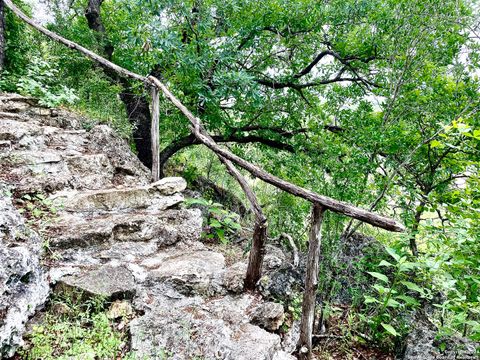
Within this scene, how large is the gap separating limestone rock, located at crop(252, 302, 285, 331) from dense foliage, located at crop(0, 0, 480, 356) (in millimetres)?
772

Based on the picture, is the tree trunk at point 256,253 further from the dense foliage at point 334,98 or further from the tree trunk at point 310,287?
the dense foliage at point 334,98

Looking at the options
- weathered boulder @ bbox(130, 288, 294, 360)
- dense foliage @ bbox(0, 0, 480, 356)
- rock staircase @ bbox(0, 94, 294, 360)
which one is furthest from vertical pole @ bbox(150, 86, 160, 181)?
weathered boulder @ bbox(130, 288, 294, 360)

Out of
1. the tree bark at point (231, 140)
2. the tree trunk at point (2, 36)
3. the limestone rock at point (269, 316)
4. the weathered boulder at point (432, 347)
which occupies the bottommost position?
the weathered boulder at point (432, 347)

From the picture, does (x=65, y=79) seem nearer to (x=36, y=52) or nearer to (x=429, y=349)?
(x=36, y=52)

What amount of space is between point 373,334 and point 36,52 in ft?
23.6

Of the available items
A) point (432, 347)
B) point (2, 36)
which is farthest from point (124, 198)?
point (2, 36)

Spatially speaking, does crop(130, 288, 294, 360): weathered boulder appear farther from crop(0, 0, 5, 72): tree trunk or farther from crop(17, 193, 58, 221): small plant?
crop(0, 0, 5, 72): tree trunk

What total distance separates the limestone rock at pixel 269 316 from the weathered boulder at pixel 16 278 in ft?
5.10

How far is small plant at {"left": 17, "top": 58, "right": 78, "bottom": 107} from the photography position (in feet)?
16.0

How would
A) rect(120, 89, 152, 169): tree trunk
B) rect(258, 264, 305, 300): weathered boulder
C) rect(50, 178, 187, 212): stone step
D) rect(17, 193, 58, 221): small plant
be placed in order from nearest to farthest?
rect(258, 264, 305, 300): weathered boulder → rect(17, 193, 58, 221): small plant → rect(50, 178, 187, 212): stone step → rect(120, 89, 152, 169): tree trunk

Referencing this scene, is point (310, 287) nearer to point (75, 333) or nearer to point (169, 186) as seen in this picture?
point (75, 333)

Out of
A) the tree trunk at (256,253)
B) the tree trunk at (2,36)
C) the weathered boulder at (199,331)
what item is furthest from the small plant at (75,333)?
the tree trunk at (2,36)

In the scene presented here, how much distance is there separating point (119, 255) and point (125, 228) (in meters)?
0.36

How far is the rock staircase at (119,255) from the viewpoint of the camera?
2.04m
